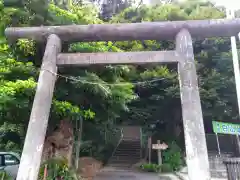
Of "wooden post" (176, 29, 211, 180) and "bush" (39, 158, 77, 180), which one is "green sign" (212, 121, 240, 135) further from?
"bush" (39, 158, 77, 180)

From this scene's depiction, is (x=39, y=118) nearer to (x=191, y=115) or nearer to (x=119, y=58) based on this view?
A: (x=119, y=58)

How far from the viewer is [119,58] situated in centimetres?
589

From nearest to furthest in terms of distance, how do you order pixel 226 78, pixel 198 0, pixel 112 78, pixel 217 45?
1. pixel 112 78
2. pixel 226 78
3. pixel 217 45
4. pixel 198 0

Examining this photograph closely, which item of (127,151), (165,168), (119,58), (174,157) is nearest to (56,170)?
(119,58)

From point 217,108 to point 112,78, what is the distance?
9694 millimetres

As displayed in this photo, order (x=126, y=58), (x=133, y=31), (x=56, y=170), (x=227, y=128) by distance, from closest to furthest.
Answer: (x=126, y=58) < (x=133, y=31) < (x=56, y=170) < (x=227, y=128)

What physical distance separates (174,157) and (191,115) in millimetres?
11790

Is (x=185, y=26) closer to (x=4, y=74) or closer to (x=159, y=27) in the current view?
(x=159, y=27)

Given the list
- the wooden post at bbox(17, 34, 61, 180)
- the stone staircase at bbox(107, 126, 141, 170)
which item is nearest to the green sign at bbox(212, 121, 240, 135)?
the wooden post at bbox(17, 34, 61, 180)

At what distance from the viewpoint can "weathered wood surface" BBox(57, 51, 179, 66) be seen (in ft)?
19.0

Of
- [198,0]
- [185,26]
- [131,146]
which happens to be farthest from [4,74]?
[198,0]

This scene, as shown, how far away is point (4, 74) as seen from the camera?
22.2ft

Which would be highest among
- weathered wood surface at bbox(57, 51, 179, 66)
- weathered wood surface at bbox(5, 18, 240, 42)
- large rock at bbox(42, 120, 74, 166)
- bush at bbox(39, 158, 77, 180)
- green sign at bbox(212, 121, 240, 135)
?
weathered wood surface at bbox(5, 18, 240, 42)

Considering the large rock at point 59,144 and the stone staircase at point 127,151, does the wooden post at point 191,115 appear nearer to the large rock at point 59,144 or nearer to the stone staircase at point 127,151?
the large rock at point 59,144
